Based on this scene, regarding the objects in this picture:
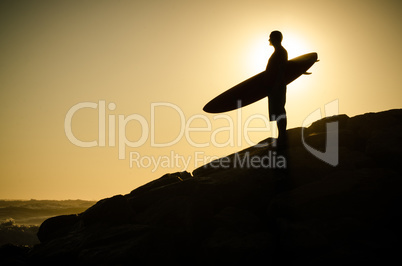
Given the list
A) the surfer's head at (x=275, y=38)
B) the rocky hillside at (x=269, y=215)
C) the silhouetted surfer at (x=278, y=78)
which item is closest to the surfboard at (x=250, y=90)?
the silhouetted surfer at (x=278, y=78)

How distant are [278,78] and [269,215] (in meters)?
4.56

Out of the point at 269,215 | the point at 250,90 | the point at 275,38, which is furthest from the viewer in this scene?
the point at 250,90

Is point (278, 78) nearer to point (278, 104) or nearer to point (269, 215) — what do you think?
point (278, 104)

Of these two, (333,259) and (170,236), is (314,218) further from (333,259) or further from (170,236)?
(170,236)

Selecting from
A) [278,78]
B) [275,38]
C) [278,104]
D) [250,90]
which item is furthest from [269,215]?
[275,38]

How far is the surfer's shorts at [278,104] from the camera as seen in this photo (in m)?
10.5

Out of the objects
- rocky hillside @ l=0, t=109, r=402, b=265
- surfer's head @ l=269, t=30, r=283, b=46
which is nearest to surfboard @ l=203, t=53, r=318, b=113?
surfer's head @ l=269, t=30, r=283, b=46

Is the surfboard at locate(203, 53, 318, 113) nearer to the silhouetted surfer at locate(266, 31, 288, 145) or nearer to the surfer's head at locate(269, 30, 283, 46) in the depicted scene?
the silhouetted surfer at locate(266, 31, 288, 145)

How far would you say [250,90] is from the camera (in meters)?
12.1

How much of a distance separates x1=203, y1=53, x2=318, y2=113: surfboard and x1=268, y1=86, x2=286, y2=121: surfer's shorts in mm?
835

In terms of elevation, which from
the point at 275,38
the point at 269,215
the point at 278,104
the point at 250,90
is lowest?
the point at 269,215

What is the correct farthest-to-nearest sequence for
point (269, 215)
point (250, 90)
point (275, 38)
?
1. point (250, 90)
2. point (275, 38)
3. point (269, 215)

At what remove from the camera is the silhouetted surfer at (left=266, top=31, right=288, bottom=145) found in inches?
414

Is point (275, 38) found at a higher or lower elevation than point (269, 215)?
higher
